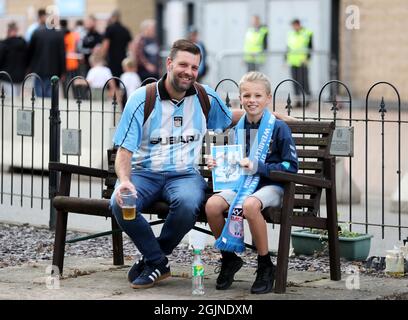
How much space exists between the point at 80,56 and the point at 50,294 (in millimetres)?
20332

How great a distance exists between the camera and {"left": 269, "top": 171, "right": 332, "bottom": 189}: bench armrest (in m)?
7.40

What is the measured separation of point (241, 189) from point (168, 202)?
489 mm

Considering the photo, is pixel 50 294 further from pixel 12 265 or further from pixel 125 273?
pixel 12 265

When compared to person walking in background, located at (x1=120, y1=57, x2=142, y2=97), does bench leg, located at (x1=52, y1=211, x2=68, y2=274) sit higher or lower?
→ lower

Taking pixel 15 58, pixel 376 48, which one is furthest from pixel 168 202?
pixel 376 48

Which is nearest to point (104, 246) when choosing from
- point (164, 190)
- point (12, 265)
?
point (12, 265)

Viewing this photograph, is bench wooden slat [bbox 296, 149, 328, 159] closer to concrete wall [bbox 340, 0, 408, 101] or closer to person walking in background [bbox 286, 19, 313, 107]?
person walking in background [bbox 286, 19, 313, 107]

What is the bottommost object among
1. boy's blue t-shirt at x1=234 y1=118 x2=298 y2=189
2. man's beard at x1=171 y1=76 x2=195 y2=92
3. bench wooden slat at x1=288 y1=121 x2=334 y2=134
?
boy's blue t-shirt at x1=234 y1=118 x2=298 y2=189

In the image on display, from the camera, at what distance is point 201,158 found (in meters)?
8.62

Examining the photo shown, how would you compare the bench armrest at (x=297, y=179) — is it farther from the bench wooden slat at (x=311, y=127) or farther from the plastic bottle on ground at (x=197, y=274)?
the plastic bottle on ground at (x=197, y=274)

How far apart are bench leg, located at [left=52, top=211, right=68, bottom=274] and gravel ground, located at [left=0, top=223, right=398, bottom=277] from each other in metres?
0.73

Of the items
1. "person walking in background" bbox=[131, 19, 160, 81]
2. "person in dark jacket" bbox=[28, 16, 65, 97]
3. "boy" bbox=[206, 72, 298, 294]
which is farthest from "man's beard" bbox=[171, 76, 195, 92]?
"person walking in background" bbox=[131, 19, 160, 81]

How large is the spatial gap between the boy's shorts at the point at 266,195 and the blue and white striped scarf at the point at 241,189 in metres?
0.05

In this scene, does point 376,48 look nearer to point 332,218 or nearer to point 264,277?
point 332,218
